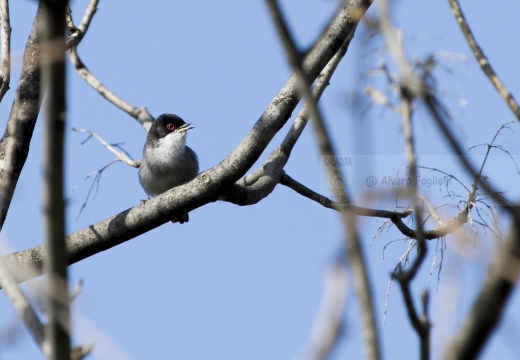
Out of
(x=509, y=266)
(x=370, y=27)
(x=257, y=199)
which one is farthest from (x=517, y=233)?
(x=257, y=199)

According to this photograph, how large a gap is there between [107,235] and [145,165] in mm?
3214

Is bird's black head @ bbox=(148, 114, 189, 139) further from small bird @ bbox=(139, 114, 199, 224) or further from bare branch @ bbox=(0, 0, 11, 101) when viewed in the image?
bare branch @ bbox=(0, 0, 11, 101)

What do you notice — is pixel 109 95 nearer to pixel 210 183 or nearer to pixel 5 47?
pixel 5 47

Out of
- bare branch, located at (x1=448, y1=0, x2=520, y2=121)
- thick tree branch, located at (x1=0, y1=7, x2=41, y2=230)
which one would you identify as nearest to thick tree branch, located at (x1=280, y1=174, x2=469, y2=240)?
bare branch, located at (x1=448, y1=0, x2=520, y2=121)

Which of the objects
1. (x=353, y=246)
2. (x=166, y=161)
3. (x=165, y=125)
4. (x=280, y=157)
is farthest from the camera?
(x=165, y=125)

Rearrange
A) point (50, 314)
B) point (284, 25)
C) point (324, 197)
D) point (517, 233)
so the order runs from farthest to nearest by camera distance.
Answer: point (324, 197), point (50, 314), point (284, 25), point (517, 233)

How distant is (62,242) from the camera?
169 cm

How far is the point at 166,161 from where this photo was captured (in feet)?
28.5

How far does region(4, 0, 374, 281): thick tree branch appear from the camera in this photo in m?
5.29

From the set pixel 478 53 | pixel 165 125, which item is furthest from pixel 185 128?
pixel 478 53

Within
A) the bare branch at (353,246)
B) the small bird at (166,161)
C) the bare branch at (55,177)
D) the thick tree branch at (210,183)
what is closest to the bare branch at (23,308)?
the bare branch at (55,177)

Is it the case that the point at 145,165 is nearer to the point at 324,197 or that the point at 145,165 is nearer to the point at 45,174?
the point at 324,197

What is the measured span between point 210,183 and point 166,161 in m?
3.38

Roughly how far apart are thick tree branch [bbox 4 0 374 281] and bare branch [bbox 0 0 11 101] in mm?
1208
